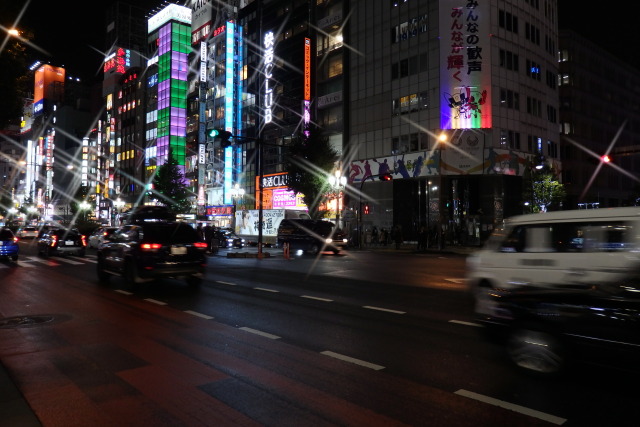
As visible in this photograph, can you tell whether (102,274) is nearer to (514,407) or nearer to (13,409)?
(13,409)

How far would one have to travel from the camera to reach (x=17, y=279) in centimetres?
1483

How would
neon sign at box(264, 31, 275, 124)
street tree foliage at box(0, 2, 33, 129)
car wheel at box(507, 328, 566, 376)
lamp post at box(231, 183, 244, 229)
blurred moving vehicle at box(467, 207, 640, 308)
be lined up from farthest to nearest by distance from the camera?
lamp post at box(231, 183, 244, 229) < neon sign at box(264, 31, 275, 124) < street tree foliage at box(0, 2, 33, 129) < car wheel at box(507, 328, 566, 376) < blurred moving vehicle at box(467, 207, 640, 308)

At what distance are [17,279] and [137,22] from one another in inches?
4391

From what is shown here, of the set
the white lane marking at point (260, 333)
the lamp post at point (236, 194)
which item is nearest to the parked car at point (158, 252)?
the white lane marking at point (260, 333)

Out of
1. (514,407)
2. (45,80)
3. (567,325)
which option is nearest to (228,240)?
(567,325)

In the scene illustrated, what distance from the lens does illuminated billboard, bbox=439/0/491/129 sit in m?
36.1

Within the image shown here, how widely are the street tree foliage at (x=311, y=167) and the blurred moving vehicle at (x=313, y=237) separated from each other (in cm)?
920

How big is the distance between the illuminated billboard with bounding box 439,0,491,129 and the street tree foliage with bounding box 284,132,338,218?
10.0m

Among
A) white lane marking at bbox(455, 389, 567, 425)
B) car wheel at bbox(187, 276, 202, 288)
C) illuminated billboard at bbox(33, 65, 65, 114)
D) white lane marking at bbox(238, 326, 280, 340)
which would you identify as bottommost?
white lane marking at bbox(455, 389, 567, 425)

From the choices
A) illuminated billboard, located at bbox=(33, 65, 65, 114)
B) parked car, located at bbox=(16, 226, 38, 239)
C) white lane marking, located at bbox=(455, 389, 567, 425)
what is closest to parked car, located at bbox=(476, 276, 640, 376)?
white lane marking, located at bbox=(455, 389, 567, 425)

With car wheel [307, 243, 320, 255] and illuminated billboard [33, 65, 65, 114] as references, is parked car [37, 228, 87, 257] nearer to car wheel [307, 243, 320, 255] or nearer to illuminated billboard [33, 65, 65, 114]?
car wheel [307, 243, 320, 255]

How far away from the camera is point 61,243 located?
2491 centimetres

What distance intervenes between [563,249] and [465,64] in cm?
3444

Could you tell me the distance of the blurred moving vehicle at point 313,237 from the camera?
2822cm
